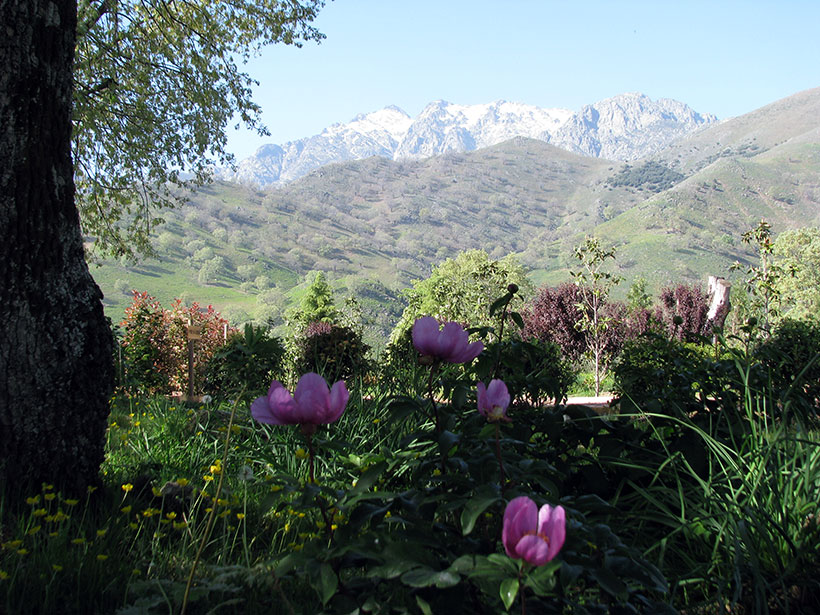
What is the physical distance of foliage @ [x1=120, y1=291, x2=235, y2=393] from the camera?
788cm

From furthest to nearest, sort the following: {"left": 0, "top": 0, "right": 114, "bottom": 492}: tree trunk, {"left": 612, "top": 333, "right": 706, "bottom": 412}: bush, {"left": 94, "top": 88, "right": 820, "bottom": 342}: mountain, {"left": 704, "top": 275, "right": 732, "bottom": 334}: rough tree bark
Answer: {"left": 94, "top": 88, "right": 820, "bottom": 342}: mountain < {"left": 704, "top": 275, "right": 732, "bottom": 334}: rough tree bark < {"left": 612, "top": 333, "right": 706, "bottom": 412}: bush < {"left": 0, "top": 0, "right": 114, "bottom": 492}: tree trunk

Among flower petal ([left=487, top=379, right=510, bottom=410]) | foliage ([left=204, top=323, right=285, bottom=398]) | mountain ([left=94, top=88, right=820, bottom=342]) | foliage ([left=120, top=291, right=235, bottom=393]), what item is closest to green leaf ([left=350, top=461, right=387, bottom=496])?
flower petal ([left=487, top=379, right=510, bottom=410])

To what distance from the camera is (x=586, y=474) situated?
7.13 feet

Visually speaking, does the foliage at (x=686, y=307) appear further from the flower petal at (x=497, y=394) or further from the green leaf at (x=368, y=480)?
the green leaf at (x=368, y=480)

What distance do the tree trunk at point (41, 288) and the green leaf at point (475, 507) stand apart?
1.82 meters

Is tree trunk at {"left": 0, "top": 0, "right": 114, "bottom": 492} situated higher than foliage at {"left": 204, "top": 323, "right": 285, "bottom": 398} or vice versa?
tree trunk at {"left": 0, "top": 0, "right": 114, "bottom": 492}

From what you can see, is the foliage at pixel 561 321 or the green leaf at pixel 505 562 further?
the foliage at pixel 561 321

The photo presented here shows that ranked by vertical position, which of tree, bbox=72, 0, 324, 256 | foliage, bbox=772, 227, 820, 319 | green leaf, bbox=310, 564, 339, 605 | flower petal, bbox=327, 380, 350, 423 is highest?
tree, bbox=72, 0, 324, 256

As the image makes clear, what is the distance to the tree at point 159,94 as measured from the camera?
26.1 ft

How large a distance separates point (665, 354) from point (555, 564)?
4.05m

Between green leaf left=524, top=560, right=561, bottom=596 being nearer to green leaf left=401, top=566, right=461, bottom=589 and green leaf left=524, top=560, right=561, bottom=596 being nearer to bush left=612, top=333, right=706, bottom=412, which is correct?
green leaf left=401, top=566, right=461, bottom=589

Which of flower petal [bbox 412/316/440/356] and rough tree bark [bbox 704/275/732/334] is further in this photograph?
rough tree bark [bbox 704/275/732/334]

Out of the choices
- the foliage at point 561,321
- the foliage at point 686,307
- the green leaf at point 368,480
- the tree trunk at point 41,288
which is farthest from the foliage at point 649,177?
the green leaf at point 368,480

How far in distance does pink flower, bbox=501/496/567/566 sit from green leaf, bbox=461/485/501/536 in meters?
0.14
